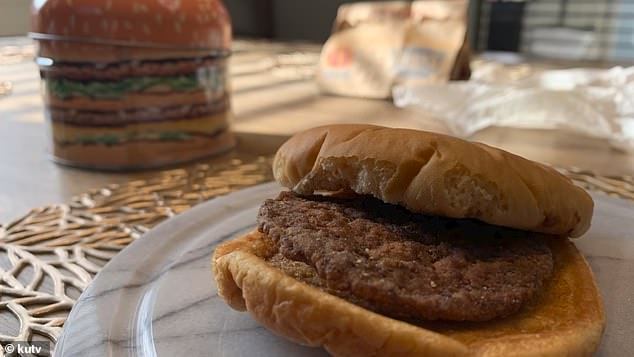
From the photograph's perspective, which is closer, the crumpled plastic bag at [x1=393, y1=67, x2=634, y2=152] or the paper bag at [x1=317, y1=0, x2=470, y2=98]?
the crumpled plastic bag at [x1=393, y1=67, x2=634, y2=152]

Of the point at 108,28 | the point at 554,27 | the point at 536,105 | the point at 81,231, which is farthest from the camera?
the point at 554,27

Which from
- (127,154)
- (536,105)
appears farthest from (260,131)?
(536,105)

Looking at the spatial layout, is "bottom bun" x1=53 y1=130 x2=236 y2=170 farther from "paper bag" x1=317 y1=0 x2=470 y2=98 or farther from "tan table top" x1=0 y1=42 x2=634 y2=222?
"paper bag" x1=317 y1=0 x2=470 y2=98

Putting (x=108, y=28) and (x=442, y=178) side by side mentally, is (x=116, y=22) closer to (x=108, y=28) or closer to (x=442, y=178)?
(x=108, y=28)

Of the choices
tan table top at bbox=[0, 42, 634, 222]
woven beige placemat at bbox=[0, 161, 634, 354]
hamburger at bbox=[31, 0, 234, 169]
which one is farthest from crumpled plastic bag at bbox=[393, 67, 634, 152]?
hamburger at bbox=[31, 0, 234, 169]

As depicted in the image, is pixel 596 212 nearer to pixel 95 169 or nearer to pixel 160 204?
pixel 160 204

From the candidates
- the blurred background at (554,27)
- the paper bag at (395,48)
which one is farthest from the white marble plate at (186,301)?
the blurred background at (554,27)

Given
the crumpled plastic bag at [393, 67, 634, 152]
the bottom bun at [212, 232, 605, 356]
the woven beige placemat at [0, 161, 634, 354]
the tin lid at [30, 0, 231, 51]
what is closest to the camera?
the bottom bun at [212, 232, 605, 356]

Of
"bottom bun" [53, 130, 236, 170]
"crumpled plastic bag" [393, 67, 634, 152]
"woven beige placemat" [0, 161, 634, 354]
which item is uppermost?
"crumpled plastic bag" [393, 67, 634, 152]
